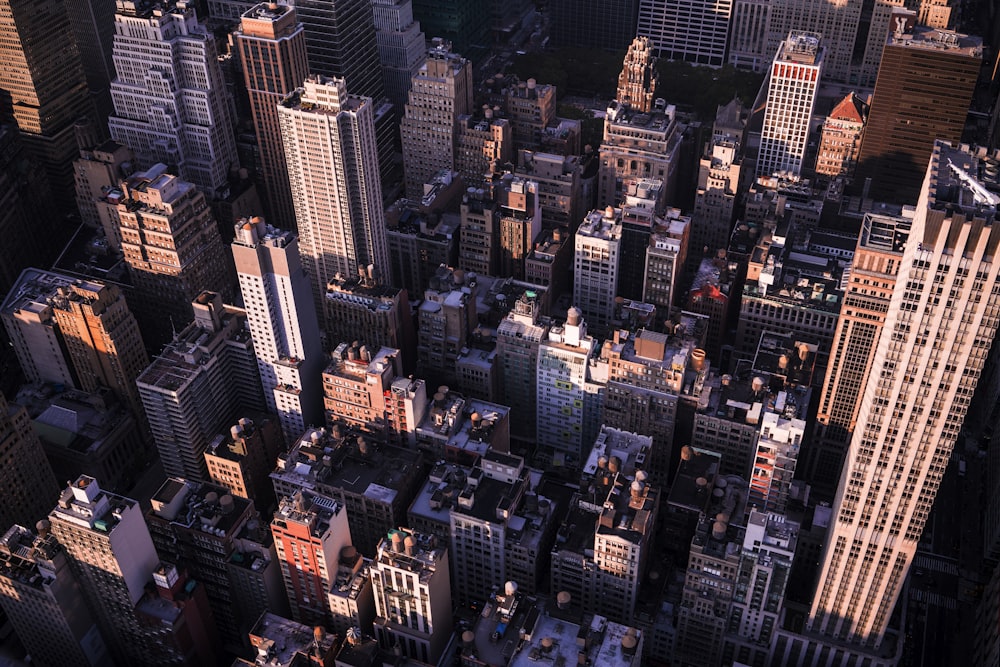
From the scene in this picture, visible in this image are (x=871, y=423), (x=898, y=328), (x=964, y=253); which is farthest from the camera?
(x=871, y=423)

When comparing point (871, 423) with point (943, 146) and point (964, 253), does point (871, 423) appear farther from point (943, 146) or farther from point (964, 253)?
point (943, 146)

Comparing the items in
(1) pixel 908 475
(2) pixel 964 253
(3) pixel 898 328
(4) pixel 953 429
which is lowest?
(1) pixel 908 475

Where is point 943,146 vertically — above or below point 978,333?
above

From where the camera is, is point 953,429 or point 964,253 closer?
point 964,253

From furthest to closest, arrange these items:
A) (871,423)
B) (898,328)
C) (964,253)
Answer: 1. (871,423)
2. (898,328)
3. (964,253)

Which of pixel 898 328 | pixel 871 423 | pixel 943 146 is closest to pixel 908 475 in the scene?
pixel 871 423

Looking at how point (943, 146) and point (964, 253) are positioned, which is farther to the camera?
point (943, 146)

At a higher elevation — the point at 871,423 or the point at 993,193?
the point at 993,193

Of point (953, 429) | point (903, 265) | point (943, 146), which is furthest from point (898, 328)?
point (943, 146)

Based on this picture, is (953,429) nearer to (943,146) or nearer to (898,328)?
(898,328)
